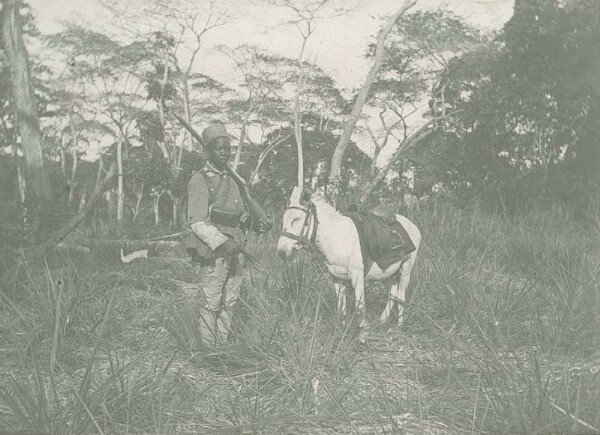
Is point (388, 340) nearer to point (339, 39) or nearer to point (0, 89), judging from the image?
point (339, 39)

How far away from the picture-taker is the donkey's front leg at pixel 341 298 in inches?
166

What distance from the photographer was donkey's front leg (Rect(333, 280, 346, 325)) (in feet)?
13.8

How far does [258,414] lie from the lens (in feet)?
10.4

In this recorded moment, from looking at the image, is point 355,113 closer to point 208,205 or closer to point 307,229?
point 307,229

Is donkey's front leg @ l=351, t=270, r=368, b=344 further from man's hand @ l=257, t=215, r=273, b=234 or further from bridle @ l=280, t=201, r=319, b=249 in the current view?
man's hand @ l=257, t=215, r=273, b=234

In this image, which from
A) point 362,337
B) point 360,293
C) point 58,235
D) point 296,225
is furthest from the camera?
point 58,235

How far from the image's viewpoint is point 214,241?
3.89m

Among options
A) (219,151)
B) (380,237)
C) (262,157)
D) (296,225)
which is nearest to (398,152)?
(262,157)

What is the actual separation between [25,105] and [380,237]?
5.29 m

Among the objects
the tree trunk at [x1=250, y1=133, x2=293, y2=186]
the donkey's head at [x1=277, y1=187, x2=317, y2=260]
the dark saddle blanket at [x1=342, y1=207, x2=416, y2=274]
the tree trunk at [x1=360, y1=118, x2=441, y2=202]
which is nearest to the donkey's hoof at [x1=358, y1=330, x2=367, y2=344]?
the donkey's head at [x1=277, y1=187, x2=317, y2=260]

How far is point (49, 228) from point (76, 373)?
345 cm

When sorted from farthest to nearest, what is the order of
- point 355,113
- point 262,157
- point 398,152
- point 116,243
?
point 398,152, point 355,113, point 116,243, point 262,157

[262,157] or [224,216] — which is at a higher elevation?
[262,157]

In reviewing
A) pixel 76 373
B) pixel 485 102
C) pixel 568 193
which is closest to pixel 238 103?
pixel 485 102
